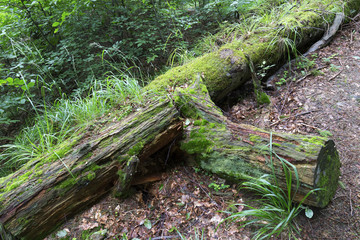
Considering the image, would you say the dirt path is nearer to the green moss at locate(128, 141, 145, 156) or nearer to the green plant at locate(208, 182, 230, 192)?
the green plant at locate(208, 182, 230, 192)

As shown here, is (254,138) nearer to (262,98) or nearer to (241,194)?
(241,194)

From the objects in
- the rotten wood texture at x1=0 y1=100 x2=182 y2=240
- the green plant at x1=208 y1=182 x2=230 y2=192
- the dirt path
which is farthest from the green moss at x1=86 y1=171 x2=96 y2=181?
the dirt path

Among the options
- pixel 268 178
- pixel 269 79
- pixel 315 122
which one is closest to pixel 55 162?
pixel 268 178

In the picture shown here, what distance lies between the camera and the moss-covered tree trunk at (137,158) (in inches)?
76.1

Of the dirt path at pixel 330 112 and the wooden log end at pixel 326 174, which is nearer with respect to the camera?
the wooden log end at pixel 326 174

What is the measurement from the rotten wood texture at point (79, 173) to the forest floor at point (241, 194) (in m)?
0.22

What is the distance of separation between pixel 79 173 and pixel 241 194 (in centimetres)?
177

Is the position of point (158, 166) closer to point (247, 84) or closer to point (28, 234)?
point (28, 234)

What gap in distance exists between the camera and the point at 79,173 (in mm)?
2178

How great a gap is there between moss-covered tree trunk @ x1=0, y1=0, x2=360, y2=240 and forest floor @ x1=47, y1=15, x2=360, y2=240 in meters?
0.18

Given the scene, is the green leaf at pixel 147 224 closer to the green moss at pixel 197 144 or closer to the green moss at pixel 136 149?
the green moss at pixel 136 149

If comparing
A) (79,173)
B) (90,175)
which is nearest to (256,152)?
(90,175)

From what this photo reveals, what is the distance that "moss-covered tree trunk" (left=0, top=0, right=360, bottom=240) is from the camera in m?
1.93

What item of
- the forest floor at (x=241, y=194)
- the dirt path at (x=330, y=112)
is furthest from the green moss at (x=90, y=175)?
the dirt path at (x=330, y=112)
